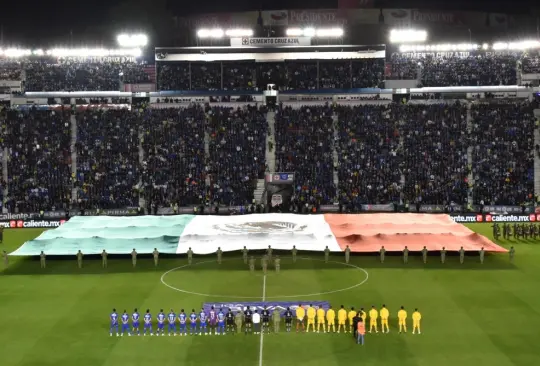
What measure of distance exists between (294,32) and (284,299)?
39.8 metres

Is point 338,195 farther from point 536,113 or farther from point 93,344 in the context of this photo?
point 93,344

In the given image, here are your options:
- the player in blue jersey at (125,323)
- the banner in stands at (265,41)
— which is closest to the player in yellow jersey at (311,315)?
the player in blue jersey at (125,323)

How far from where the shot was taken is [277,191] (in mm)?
55156

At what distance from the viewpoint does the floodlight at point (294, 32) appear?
62.2 meters

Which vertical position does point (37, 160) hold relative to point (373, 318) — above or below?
above

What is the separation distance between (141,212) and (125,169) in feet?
17.4

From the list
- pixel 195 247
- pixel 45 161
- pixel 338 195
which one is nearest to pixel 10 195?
pixel 45 161

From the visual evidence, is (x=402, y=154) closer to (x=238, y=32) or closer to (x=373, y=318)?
(x=238, y=32)

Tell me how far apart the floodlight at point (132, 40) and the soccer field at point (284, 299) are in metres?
31.4

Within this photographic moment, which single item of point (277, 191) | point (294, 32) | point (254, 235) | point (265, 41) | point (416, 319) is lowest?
point (416, 319)

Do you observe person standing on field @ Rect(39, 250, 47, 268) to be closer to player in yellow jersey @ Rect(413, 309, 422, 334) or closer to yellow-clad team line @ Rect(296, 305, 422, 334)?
yellow-clad team line @ Rect(296, 305, 422, 334)

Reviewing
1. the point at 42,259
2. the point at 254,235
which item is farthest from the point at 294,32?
the point at 42,259

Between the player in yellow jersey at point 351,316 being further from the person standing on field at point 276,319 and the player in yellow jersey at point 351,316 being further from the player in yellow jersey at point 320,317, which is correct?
the person standing on field at point 276,319

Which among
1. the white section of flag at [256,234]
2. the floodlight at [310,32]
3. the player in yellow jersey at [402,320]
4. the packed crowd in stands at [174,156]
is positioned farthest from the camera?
the floodlight at [310,32]
